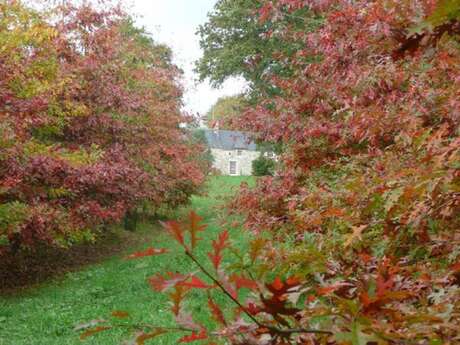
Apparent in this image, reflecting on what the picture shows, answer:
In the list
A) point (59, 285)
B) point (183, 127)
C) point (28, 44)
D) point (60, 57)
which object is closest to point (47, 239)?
point (59, 285)

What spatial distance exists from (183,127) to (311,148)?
1789 cm

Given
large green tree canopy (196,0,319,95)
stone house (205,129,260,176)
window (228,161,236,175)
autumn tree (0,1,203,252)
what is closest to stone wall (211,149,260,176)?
stone house (205,129,260,176)

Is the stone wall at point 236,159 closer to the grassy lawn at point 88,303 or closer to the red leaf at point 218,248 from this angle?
the grassy lawn at point 88,303

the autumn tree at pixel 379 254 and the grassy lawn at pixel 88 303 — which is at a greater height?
the autumn tree at pixel 379 254

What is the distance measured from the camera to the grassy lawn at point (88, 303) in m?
6.97

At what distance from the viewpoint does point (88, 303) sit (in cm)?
905

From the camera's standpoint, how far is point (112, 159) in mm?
14242

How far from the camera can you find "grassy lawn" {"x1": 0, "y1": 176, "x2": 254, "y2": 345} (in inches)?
274

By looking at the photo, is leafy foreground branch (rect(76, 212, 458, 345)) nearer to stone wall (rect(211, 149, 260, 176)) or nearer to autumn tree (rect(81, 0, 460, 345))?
autumn tree (rect(81, 0, 460, 345))

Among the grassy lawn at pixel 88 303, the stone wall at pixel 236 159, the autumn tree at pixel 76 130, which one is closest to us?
the grassy lawn at pixel 88 303

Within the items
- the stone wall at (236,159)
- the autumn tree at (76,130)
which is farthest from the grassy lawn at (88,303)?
the stone wall at (236,159)

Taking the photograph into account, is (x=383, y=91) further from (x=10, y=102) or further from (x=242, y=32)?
(x=242, y=32)

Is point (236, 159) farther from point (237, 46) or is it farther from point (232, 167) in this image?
point (237, 46)

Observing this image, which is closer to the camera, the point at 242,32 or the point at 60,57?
the point at 60,57
